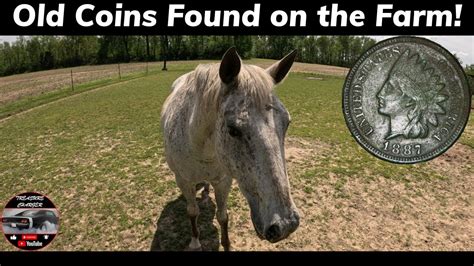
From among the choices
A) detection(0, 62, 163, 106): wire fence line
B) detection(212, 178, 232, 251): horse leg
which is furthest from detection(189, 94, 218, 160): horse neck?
detection(0, 62, 163, 106): wire fence line

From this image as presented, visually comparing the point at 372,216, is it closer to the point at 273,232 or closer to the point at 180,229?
the point at 180,229

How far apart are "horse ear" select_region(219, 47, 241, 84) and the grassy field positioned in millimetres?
2992

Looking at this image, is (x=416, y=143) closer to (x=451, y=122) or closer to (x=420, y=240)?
(x=451, y=122)

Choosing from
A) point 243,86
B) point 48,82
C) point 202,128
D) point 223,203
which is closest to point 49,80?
point 48,82

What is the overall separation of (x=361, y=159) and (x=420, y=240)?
3.17 metres

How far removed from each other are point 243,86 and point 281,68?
59 centimetres

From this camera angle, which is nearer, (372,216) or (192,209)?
(192,209)

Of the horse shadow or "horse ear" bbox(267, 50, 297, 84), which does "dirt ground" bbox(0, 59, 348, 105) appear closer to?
the horse shadow

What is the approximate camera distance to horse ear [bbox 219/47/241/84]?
210cm

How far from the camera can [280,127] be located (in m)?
2.17

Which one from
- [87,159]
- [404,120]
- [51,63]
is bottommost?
[87,159]

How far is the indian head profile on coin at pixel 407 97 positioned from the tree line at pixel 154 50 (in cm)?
4653

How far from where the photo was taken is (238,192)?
573cm

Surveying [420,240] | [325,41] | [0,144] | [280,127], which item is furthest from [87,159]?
[325,41]
